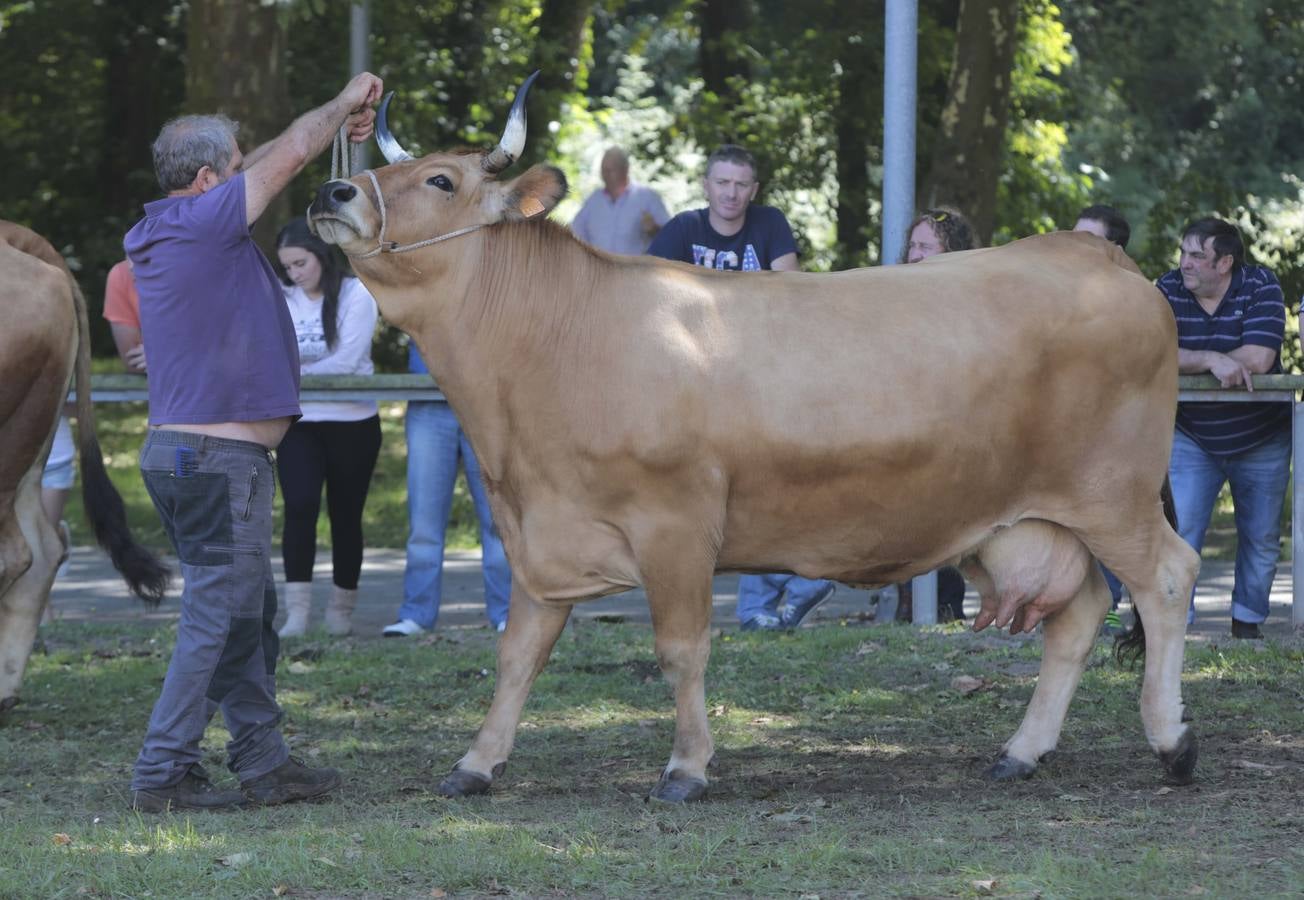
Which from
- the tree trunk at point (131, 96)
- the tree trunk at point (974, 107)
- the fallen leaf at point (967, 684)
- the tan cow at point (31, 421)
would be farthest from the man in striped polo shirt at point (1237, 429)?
the tree trunk at point (131, 96)

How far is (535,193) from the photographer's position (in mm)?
6059

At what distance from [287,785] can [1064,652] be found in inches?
108

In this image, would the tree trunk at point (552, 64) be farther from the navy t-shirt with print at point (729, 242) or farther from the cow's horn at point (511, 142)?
the cow's horn at point (511, 142)

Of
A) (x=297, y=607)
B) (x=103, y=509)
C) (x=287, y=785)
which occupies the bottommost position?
(x=297, y=607)

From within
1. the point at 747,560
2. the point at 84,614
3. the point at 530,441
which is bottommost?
the point at 84,614

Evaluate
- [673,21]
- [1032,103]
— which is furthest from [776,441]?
[673,21]

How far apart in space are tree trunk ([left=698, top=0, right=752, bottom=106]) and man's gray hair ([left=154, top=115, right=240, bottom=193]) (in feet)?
54.6

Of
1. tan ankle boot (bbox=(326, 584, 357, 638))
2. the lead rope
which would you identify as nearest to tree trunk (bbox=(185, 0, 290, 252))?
tan ankle boot (bbox=(326, 584, 357, 638))

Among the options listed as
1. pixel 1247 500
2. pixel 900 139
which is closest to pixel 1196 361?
pixel 1247 500

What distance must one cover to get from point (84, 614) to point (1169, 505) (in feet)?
21.6

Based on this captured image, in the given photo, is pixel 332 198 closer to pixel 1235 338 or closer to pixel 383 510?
pixel 1235 338

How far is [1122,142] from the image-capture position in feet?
93.7

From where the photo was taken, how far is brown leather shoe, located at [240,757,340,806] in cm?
613

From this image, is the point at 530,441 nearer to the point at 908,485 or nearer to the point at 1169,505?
the point at 908,485
